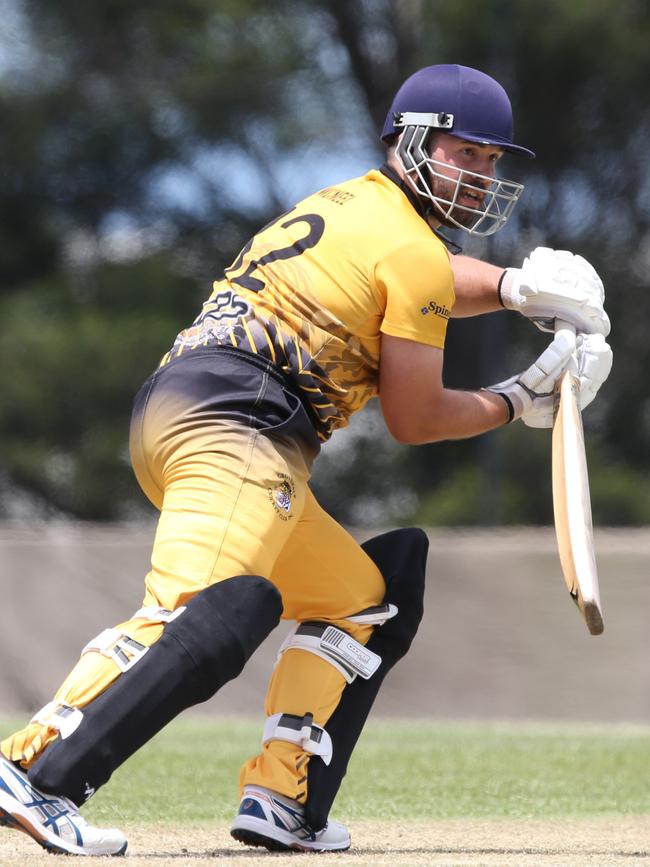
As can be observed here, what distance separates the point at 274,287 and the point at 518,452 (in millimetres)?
11169

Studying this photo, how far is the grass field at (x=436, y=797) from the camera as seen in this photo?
13.3 feet

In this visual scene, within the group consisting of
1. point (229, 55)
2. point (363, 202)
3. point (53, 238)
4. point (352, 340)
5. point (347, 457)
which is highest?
point (363, 202)

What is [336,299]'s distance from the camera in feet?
13.1

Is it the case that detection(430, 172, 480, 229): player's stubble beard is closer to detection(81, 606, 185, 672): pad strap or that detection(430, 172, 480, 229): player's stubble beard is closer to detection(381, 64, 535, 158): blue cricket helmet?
detection(381, 64, 535, 158): blue cricket helmet

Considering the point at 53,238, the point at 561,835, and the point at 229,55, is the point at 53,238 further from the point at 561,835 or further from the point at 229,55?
the point at 561,835

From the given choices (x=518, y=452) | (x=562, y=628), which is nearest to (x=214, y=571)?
(x=562, y=628)

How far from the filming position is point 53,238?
19.0 meters

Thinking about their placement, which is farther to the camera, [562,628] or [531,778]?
[562,628]

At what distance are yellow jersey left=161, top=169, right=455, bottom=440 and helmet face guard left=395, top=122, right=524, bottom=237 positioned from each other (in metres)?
0.13

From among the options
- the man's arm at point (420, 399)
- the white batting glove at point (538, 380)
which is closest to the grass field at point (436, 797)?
the man's arm at point (420, 399)

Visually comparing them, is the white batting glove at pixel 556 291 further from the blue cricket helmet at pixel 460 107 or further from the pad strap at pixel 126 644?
the pad strap at pixel 126 644

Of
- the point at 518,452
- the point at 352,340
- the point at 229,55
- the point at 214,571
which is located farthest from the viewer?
the point at 229,55

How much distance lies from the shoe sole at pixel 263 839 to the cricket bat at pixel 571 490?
90 cm

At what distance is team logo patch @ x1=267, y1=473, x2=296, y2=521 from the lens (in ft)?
12.7
